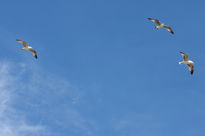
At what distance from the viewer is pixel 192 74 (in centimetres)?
7731

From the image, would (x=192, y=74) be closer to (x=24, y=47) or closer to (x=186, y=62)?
(x=186, y=62)

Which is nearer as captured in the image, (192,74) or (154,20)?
(192,74)

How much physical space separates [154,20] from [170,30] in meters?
3.09

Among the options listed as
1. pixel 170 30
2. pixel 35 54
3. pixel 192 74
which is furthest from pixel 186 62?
pixel 35 54

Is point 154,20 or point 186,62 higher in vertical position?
point 154,20

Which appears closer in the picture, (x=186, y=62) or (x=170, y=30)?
(x=186, y=62)

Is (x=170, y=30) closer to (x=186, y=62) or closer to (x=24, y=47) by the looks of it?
(x=186, y=62)

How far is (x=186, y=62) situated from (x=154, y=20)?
28.4ft

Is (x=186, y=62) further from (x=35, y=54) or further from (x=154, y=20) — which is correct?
(x=35, y=54)

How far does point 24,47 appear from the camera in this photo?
270 ft

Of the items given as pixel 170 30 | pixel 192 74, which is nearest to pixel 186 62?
pixel 192 74

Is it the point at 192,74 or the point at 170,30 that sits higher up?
the point at 170,30

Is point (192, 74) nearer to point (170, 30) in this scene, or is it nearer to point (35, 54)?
point (170, 30)

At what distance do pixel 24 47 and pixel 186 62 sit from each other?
23.6 metres
